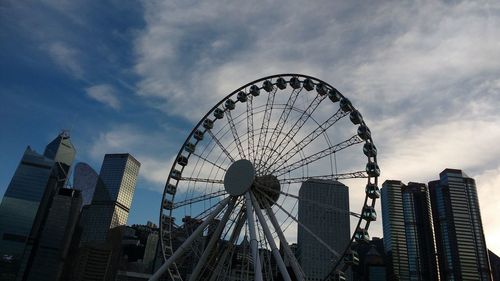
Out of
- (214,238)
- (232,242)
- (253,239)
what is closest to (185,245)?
(214,238)

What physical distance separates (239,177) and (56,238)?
583 ft

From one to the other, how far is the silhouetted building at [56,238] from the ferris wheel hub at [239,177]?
172 metres

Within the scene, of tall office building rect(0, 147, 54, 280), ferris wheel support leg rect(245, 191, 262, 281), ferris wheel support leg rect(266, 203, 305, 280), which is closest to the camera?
ferris wheel support leg rect(245, 191, 262, 281)

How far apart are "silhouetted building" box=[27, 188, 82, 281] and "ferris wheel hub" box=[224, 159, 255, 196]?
564ft

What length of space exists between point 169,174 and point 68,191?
17539 centimetres

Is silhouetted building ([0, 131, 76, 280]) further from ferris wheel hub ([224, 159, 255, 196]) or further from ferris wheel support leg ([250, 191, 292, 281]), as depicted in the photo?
ferris wheel support leg ([250, 191, 292, 281])

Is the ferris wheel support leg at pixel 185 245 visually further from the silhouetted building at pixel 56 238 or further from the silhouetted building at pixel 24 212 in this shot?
the silhouetted building at pixel 56 238

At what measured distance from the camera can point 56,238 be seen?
617 feet

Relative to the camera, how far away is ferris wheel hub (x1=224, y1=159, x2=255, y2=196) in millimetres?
34550

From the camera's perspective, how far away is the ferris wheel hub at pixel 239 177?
1360 inches

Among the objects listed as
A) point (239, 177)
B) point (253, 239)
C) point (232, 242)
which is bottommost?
point (253, 239)

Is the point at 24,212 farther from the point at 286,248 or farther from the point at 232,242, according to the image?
the point at 286,248

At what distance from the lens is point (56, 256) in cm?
18612

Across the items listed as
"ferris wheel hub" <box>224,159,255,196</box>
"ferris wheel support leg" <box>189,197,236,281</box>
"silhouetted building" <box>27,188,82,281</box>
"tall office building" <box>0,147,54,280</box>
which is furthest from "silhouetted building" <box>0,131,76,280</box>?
"ferris wheel hub" <box>224,159,255,196</box>
